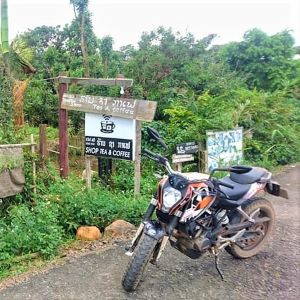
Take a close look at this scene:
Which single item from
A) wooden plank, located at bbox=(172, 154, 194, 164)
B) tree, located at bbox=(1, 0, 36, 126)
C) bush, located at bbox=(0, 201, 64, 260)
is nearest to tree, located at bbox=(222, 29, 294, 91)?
tree, located at bbox=(1, 0, 36, 126)

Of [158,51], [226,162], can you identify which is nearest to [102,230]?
[226,162]

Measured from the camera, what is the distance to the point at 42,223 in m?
4.68

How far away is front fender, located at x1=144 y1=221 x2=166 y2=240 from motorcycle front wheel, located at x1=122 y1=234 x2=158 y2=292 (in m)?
0.03

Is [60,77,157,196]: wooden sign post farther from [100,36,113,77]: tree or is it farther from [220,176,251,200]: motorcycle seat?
[100,36,113,77]: tree

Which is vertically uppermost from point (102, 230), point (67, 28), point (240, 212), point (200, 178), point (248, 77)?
point (67, 28)

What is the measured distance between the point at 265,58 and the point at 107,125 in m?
10.2

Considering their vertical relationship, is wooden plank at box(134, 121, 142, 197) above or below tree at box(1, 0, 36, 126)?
below

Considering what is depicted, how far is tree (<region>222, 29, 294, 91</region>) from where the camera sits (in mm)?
14344

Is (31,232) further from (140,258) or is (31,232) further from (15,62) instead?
(15,62)

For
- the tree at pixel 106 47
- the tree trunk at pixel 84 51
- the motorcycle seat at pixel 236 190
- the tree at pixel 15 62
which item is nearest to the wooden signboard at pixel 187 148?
the motorcycle seat at pixel 236 190

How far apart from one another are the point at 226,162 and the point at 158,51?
12.7ft

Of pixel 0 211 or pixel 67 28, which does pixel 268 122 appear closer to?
pixel 0 211

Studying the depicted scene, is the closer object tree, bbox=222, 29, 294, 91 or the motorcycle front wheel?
the motorcycle front wheel

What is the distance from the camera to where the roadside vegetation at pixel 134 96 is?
5.18 m
